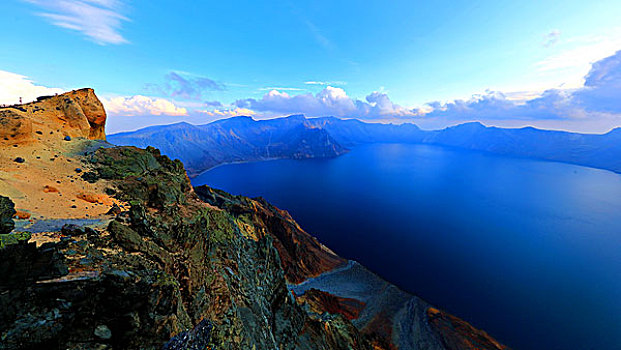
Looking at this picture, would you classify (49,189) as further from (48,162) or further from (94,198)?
(48,162)

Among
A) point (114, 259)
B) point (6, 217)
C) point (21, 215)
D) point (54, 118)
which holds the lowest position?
point (114, 259)

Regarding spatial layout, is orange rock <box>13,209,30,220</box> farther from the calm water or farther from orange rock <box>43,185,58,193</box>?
the calm water

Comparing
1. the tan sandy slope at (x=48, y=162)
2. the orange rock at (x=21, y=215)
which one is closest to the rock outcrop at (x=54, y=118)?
the tan sandy slope at (x=48, y=162)

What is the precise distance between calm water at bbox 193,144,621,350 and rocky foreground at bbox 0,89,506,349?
5002 centimetres

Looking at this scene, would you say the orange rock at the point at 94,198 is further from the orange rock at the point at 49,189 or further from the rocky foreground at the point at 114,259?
the orange rock at the point at 49,189

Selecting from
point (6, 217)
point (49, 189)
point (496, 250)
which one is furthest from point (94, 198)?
point (496, 250)

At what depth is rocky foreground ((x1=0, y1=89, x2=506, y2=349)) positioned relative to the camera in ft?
28.9

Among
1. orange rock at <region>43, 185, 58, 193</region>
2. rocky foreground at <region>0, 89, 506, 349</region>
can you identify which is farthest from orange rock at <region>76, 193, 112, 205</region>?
orange rock at <region>43, 185, 58, 193</region>

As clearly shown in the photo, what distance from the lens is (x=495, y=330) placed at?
51562 mm

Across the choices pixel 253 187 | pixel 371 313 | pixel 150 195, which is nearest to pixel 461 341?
pixel 371 313

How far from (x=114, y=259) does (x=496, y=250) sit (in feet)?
387

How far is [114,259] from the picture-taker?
11633 mm

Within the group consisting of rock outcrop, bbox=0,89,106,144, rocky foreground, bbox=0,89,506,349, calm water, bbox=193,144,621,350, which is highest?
rock outcrop, bbox=0,89,106,144

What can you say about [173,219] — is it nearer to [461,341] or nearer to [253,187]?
[461,341]
